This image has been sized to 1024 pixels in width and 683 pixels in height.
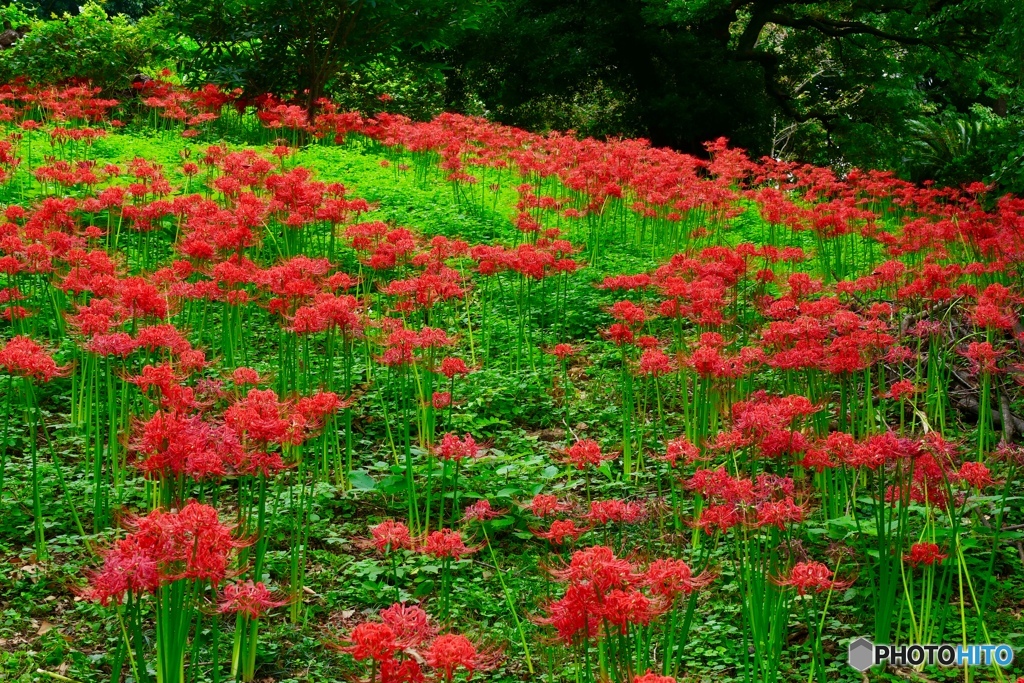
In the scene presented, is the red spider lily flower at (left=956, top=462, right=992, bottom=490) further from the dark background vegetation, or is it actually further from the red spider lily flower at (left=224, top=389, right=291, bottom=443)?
the dark background vegetation

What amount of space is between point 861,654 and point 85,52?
1403 centimetres

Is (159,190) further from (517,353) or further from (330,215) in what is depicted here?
(517,353)

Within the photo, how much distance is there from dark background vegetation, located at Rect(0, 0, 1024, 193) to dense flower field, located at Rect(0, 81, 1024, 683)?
216 inches

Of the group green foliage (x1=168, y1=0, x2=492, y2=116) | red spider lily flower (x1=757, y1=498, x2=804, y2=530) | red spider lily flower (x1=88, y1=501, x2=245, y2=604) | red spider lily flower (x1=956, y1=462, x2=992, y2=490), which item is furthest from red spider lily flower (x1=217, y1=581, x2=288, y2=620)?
green foliage (x1=168, y1=0, x2=492, y2=116)

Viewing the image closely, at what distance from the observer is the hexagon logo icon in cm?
373

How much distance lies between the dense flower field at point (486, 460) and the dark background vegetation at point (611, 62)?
5.48 meters

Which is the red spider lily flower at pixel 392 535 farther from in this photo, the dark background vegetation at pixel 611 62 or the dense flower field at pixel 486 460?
the dark background vegetation at pixel 611 62

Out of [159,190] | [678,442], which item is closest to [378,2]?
[159,190]

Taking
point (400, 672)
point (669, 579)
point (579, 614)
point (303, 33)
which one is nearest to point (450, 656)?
point (400, 672)

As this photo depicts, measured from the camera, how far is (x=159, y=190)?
738cm

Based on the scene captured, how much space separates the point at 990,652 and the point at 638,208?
5837 mm

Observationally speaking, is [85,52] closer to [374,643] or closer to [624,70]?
[624,70]

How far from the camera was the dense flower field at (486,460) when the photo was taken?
3316mm

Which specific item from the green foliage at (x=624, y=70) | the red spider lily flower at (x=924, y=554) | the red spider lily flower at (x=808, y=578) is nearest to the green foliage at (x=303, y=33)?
the green foliage at (x=624, y=70)
